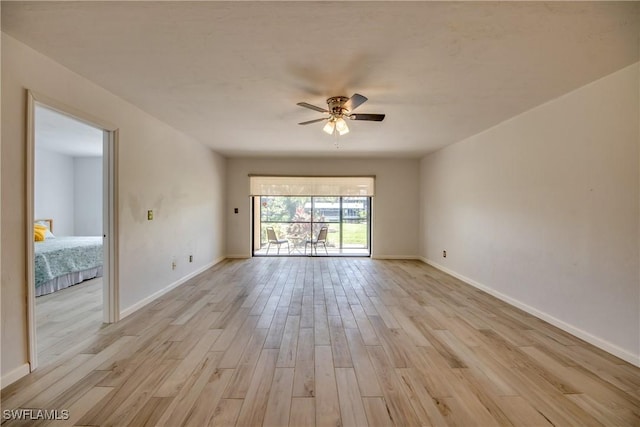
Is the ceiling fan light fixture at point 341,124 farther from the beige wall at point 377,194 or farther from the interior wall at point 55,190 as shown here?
the interior wall at point 55,190

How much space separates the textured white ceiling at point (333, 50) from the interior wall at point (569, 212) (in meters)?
0.32

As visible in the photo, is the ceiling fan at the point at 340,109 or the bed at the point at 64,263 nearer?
the ceiling fan at the point at 340,109

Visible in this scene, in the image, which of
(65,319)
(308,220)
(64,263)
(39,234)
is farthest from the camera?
(308,220)

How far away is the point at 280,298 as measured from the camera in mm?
3555

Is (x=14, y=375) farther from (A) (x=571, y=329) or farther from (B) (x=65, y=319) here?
(A) (x=571, y=329)

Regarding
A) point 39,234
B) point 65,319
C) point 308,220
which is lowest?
point 65,319

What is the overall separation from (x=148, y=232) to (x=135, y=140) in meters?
1.11

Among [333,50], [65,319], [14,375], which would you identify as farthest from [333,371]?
[65,319]

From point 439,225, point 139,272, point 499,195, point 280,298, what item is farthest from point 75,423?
point 439,225

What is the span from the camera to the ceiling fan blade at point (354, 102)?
2.38m

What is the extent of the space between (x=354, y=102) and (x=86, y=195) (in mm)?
6855

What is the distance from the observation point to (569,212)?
2.66 m

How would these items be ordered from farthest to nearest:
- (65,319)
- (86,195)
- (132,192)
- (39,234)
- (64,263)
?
1. (86,195)
2. (39,234)
3. (64,263)
4. (132,192)
5. (65,319)

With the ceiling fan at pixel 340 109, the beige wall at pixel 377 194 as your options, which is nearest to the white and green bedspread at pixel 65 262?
the beige wall at pixel 377 194
